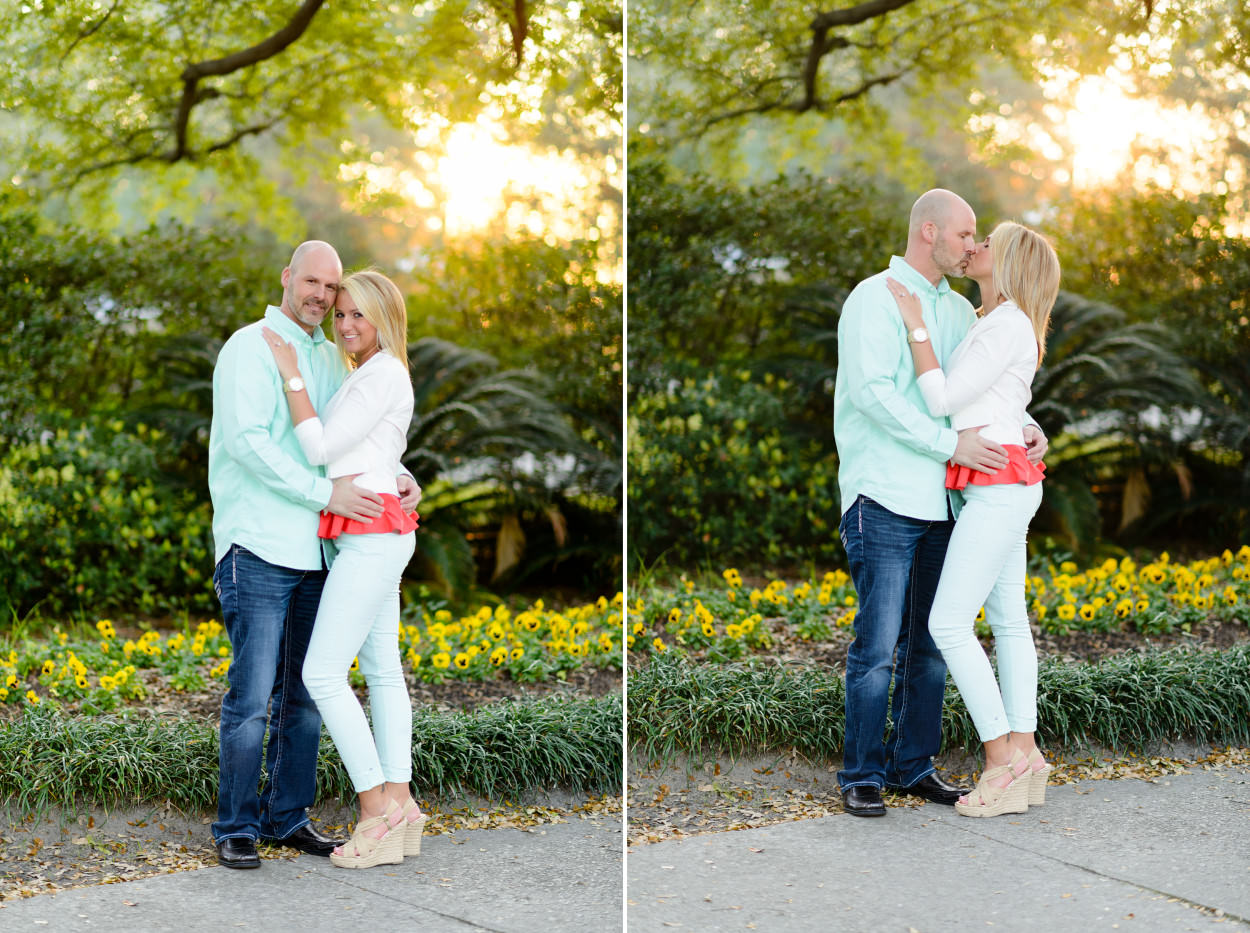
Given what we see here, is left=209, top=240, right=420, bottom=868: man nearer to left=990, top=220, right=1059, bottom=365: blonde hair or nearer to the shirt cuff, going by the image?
the shirt cuff

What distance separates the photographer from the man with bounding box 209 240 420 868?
135 inches

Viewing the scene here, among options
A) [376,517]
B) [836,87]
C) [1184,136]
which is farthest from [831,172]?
[376,517]

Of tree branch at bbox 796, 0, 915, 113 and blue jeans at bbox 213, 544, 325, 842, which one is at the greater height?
tree branch at bbox 796, 0, 915, 113

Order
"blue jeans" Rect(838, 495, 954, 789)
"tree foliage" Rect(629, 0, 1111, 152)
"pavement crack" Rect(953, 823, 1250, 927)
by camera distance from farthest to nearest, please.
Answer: "tree foliage" Rect(629, 0, 1111, 152) < "blue jeans" Rect(838, 495, 954, 789) < "pavement crack" Rect(953, 823, 1250, 927)

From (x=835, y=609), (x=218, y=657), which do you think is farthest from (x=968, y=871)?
(x=218, y=657)

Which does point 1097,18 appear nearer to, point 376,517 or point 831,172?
point 831,172

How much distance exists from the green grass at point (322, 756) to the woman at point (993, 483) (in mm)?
1240

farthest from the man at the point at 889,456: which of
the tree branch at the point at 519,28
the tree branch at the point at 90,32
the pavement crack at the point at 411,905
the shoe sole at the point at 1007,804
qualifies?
the tree branch at the point at 90,32

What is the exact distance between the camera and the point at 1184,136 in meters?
7.66

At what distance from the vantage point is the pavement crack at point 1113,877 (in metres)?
3.06

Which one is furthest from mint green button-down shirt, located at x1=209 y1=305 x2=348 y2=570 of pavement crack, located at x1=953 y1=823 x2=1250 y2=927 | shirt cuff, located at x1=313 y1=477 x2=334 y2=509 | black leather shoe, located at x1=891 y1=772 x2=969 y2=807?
pavement crack, located at x1=953 y1=823 x2=1250 y2=927

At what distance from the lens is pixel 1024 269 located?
371 centimetres

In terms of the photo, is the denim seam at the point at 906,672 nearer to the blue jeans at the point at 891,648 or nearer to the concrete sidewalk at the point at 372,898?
the blue jeans at the point at 891,648

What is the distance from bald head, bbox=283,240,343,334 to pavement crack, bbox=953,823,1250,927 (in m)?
2.35
